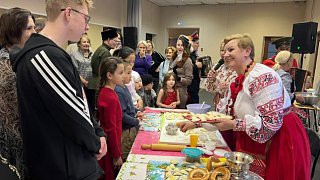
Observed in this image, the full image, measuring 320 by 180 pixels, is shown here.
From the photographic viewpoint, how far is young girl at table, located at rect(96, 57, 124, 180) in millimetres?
1764

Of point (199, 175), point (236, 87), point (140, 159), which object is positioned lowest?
point (140, 159)

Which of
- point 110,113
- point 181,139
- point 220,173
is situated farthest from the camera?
point 110,113

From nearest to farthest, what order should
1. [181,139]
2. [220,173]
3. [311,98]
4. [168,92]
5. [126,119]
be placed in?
[220,173], [181,139], [126,119], [168,92], [311,98]

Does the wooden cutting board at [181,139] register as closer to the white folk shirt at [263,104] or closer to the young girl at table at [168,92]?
the white folk shirt at [263,104]

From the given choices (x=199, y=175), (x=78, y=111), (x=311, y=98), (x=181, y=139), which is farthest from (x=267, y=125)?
(x=311, y=98)

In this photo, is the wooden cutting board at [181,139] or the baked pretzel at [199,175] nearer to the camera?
the baked pretzel at [199,175]

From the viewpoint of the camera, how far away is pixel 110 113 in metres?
1.77

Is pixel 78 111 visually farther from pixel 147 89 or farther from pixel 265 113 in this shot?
pixel 147 89

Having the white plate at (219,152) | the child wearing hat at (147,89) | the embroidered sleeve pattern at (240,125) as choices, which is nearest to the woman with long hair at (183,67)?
the child wearing hat at (147,89)

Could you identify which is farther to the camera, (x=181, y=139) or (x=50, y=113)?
(x=181, y=139)

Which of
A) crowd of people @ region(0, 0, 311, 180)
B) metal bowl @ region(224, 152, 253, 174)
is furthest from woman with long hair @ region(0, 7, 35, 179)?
metal bowl @ region(224, 152, 253, 174)

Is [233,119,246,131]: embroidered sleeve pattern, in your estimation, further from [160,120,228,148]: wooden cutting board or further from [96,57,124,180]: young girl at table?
[96,57,124,180]: young girl at table

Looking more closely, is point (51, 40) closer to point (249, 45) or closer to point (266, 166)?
point (249, 45)

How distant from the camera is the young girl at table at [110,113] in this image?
5.79 feet
